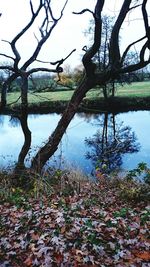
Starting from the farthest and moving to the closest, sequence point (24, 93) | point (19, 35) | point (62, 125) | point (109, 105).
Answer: point (109, 105) < point (24, 93) < point (62, 125) < point (19, 35)

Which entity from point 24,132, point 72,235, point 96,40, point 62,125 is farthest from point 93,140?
point 72,235

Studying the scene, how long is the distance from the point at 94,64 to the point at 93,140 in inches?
572

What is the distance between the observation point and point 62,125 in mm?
11602

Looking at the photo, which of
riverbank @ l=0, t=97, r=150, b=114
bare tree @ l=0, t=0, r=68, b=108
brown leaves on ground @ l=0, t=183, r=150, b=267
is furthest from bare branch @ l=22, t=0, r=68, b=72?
riverbank @ l=0, t=97, r=150, b=114

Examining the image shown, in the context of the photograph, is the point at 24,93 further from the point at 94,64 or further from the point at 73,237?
the point at 73,237

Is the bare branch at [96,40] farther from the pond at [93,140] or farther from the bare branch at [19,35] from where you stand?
the pond at [93,140]

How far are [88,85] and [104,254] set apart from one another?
22.4ft

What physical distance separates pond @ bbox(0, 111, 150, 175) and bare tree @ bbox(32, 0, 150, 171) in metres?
1.32

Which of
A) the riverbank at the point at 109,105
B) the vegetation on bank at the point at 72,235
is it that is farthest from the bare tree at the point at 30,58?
the riverbank at the point at 109,105

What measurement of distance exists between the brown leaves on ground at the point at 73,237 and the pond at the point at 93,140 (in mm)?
5965

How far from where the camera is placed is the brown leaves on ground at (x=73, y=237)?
17.0ft

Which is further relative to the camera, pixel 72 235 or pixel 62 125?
pixel 62 125

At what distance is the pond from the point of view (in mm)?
19062

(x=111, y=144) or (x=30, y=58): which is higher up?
(x=30, y=58)
